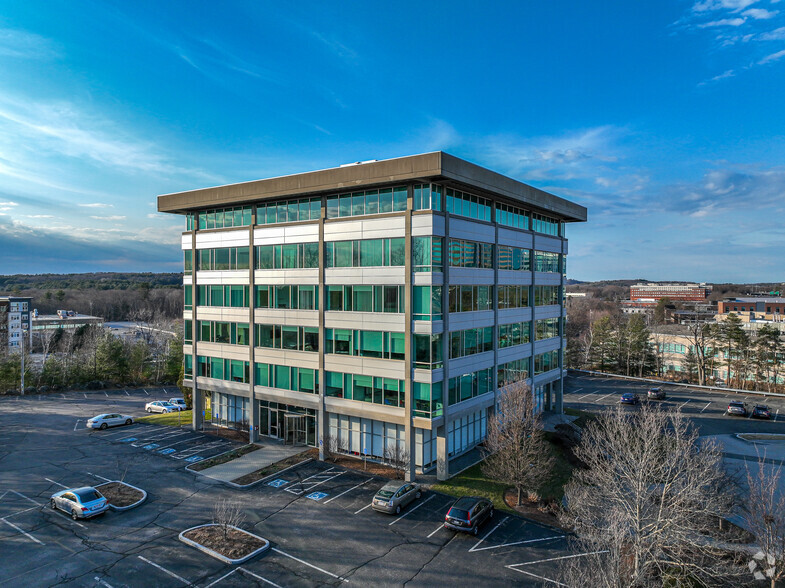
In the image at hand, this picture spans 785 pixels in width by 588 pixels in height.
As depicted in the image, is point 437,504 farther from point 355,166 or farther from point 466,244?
point 355,166

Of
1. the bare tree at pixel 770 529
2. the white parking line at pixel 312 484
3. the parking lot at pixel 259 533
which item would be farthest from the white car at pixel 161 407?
the bare tree at pixel 770 529

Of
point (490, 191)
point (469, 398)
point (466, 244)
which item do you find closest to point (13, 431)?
point (469, 398)

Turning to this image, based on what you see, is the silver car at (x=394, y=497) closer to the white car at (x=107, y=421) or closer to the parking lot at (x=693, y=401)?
the parking lot at (x=693, y=401)

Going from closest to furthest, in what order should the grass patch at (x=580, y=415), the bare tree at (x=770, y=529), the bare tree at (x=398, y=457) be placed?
the bare tree at (x=770, y=529) < the bare tree at (x=398, y=457) < the grass patch at (x=580, y=415)

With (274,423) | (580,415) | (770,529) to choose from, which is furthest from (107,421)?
(770,529)

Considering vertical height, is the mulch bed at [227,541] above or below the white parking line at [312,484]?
above

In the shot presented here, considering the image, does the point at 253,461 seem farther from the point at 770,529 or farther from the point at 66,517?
the point at 770,529

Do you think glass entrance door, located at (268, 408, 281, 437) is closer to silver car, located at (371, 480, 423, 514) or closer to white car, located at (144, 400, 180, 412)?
silver car, located at (371, 480, 423, 514)
